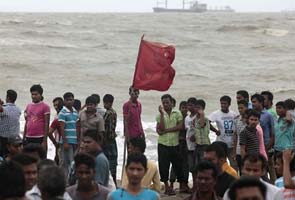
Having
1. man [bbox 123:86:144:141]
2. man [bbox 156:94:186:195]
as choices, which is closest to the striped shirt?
man [bbox 123:86:144:141]

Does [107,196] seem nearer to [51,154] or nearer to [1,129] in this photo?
[1,129]

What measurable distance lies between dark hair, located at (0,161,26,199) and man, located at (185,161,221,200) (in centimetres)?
147

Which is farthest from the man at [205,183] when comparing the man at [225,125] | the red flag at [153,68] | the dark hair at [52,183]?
the red flag at [153,68]

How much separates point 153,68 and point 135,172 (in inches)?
158

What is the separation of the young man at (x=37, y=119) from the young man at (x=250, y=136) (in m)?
2.52

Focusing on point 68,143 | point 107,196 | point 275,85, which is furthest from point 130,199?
point 275,85

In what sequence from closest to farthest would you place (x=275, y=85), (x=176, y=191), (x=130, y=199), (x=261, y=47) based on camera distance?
(x=130, y=199) < (x=176, y=191) < (x=275, y=85) < (x=261, y=47)

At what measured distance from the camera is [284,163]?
5445mm

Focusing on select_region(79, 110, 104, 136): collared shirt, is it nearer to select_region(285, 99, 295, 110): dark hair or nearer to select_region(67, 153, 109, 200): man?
select_region(285, 99, 295, 110): dark hair

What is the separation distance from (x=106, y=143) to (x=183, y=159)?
1016mm

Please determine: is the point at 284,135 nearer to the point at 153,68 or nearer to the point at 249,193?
the point at 153,68

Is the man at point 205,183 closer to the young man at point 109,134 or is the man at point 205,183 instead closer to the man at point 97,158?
the man at point 97,158

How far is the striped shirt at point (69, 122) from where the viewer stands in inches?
350

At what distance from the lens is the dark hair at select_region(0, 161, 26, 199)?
4023 mm
